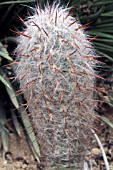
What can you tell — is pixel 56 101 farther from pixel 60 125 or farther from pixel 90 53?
pixel 90 53

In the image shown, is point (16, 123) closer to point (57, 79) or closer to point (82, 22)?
point (82, 22)

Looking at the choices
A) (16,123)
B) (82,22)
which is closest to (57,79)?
(16,123)

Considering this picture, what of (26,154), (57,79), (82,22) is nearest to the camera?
(57,79)

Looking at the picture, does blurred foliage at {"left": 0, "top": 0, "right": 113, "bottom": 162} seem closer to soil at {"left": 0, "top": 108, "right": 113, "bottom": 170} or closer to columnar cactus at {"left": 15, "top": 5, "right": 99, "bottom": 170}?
soil at {"left": 0, "top": 108, "right": 113, "bottom": 170}

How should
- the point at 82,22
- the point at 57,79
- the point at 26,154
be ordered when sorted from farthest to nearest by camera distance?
the point at 82,22 → the point at 26,154 → the point at 57,79

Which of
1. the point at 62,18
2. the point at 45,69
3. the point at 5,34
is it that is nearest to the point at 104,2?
the point at 5,34

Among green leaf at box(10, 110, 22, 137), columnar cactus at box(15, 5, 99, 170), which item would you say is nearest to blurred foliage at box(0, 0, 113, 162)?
green leaf at box(10, 110, 22, 137)
